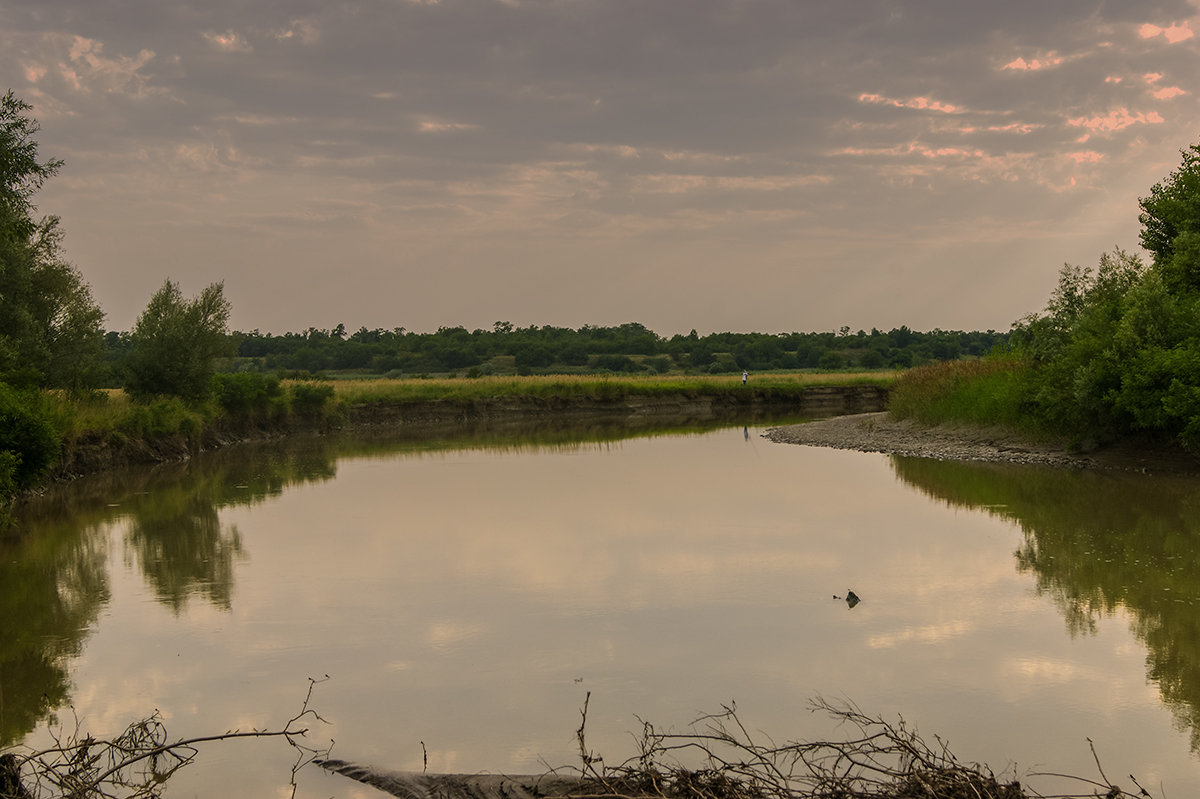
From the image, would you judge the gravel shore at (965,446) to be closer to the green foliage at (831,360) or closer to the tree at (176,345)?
the tree at (176,345)

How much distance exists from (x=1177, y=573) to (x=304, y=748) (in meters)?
11.2

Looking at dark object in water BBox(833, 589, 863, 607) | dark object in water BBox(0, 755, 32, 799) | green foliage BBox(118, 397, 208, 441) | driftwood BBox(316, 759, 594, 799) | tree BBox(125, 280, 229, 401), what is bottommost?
driftwood BBox(316, 759, 594, 799)

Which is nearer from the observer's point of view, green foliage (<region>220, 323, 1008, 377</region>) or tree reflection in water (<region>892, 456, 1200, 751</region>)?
tree reflection in water (<region>892, 456, 1200, 751</region>)

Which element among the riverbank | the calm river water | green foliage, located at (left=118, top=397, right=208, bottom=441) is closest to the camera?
the calm river water

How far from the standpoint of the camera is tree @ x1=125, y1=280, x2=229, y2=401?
122 feet

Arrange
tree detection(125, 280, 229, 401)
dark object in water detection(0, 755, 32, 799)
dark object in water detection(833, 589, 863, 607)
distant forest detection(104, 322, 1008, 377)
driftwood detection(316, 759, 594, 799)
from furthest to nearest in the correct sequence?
1. distant forest detection(104, 322, 1008, 377)
2. tree detection(125, 280, 229, 401)
3. dark object in water detection(833, 589, 863, 607)
4. driftwood detection(316, 759, 594, 799)
5. dark object in water detection(0, 755, 32, 799)

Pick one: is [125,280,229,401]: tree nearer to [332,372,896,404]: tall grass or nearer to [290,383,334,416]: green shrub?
[290,383,334,416]: green shrub

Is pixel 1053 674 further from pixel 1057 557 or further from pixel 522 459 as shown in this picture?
pixel 522 459

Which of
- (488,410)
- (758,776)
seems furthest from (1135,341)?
(488,410)

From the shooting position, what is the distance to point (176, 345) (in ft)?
123

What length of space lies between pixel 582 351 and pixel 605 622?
110373 mm

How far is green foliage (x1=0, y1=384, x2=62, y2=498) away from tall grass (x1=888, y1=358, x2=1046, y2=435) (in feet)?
79.0

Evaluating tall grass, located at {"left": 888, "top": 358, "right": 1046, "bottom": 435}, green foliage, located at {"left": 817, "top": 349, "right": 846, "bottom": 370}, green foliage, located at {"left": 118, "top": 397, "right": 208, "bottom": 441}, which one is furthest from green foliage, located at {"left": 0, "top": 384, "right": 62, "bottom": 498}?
green foliage, located at {"left": 817, "top": 349, "right": 846, "bottom": 370}

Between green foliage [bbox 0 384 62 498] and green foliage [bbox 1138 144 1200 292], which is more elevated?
green foliage [bbox 1138 144 1200 292]
